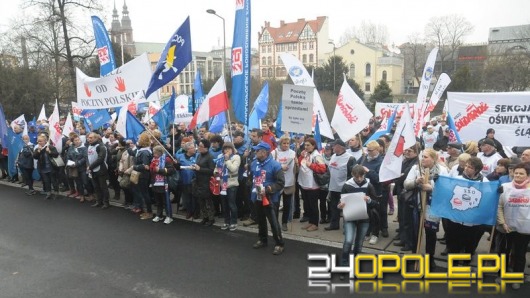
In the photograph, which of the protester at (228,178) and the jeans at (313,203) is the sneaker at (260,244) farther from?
the jeans at (313,203)

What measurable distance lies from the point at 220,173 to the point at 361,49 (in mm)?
74299

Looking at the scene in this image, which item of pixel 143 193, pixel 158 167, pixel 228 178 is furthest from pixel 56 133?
pixel 228 178

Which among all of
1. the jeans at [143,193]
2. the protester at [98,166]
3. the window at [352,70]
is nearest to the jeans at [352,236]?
the jeans at [143,193]

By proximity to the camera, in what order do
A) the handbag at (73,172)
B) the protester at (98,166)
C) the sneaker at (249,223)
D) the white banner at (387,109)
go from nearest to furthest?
the sneaker at (249,223), the protester at (98,166), the handbag at (73,172), the white banner at (387,109)

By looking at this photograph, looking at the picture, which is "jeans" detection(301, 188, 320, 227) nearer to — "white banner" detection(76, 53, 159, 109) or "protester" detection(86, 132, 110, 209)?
"white banner" detection(76, 53, 159, 109)

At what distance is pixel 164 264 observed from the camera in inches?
248

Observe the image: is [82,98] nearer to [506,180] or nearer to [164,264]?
[164,264]

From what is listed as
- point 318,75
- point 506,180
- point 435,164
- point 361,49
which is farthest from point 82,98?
point 361,49

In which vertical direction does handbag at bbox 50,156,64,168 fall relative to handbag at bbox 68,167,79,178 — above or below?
above

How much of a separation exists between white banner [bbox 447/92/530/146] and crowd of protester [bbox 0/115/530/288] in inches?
17.5

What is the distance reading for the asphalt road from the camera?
544 centimetres

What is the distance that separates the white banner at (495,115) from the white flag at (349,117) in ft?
6.42

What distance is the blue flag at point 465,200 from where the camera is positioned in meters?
5.34

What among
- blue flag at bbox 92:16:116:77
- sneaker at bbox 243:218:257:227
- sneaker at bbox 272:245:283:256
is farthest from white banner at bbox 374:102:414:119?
sneaker at bbox 272:245:283:256
